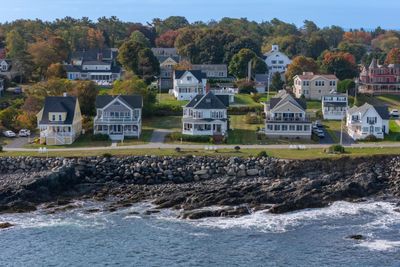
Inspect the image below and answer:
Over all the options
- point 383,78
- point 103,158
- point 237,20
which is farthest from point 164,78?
point 237,20

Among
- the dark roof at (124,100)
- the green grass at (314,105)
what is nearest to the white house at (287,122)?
the dark roof at (124,100)

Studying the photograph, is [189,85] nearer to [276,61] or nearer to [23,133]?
[23,133]

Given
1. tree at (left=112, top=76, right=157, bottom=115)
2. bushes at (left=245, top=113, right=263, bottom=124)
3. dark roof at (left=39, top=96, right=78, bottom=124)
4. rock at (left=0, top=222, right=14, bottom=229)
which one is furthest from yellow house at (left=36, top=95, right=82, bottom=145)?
rock at (left=0, top=222, right=14, bottom=229)

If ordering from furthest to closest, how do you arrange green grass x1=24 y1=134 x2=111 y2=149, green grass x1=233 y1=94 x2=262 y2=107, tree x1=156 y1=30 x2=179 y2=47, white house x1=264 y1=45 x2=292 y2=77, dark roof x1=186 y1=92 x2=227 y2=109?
tree x1=156 y1=30 x2=179 y2=47 < white house x1=264 y1=45 x2=292 y2=77 < green grass x1=233 y1=94 x2=262 y2=107 < dark roof x1=186 y1=92 x2=227 y2=109 < green grass x1=24 y1=134 x2=111 y2=149

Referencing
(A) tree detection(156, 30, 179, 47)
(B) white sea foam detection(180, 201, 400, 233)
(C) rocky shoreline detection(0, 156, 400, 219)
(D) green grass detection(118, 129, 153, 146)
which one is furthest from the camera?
(A) tree detection(156, 30, 179, 47)

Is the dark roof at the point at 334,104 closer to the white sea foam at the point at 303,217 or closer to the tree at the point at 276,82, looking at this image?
the tree at the point at 276,82

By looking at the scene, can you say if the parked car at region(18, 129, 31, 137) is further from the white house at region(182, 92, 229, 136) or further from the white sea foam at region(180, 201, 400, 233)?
the white sea foam at region(180, 201, 400, 233)
